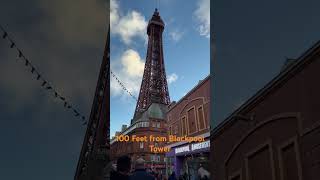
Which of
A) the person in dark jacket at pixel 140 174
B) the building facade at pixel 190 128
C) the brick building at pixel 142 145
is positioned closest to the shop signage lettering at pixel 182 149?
the building facade at pixel 190 128

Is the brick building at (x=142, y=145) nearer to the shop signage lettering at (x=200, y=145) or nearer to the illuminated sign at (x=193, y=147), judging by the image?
the illuminated sign at (x=193, y=147)

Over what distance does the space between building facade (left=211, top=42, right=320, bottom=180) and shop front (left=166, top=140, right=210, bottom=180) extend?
100mm

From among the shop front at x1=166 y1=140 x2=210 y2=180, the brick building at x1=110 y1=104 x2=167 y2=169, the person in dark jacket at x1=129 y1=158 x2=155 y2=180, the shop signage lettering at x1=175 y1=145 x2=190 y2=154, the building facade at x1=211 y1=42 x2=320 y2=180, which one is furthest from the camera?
the shop signage lettering at x1=175 y1=145 x2=190 y2=154

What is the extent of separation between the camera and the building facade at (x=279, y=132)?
4.45 ft

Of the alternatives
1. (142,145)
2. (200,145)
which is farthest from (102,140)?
(200,145)

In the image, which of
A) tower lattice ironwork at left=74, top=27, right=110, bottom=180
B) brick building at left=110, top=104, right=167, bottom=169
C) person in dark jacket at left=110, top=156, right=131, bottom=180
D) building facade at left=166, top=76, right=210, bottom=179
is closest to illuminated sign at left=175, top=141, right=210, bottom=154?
building facade at left=166, top=76, right=210, bottom=179

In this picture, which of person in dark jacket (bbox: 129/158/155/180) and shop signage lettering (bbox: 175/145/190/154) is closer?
person in dark jacket (bbox: 129/158/155/180)

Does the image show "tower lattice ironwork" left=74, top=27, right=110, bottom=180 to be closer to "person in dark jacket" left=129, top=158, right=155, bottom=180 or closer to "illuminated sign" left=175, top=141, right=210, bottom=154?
"person in dark jacket" left=129, top=158, right=155, bottom=180

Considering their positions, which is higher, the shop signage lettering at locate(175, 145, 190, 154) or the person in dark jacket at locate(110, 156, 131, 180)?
the shop signage lettering at locate(175, 145, 190, 154)

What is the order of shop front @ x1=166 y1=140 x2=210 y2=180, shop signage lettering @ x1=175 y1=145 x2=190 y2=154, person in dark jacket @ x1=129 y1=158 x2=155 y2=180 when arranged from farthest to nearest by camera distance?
shop signage lettering @ x1=175 y1=145 x2=190 y2=154 < shop front @ x1=166 y1=140 x2=210 y2=180 < person in dark jacket @ x1=129 y1=158 x2=155 y2=180

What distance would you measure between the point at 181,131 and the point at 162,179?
20.0 inches

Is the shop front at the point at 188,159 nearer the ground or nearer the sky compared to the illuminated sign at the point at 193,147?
nearer the ground

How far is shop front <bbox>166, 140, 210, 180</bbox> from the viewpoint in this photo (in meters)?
2.08

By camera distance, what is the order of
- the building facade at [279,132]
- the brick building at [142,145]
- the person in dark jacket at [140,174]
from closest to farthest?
1. the building facade at [279,132]
2. the person in dark jacket at [140,174]
3. the brick building at [142,145]
